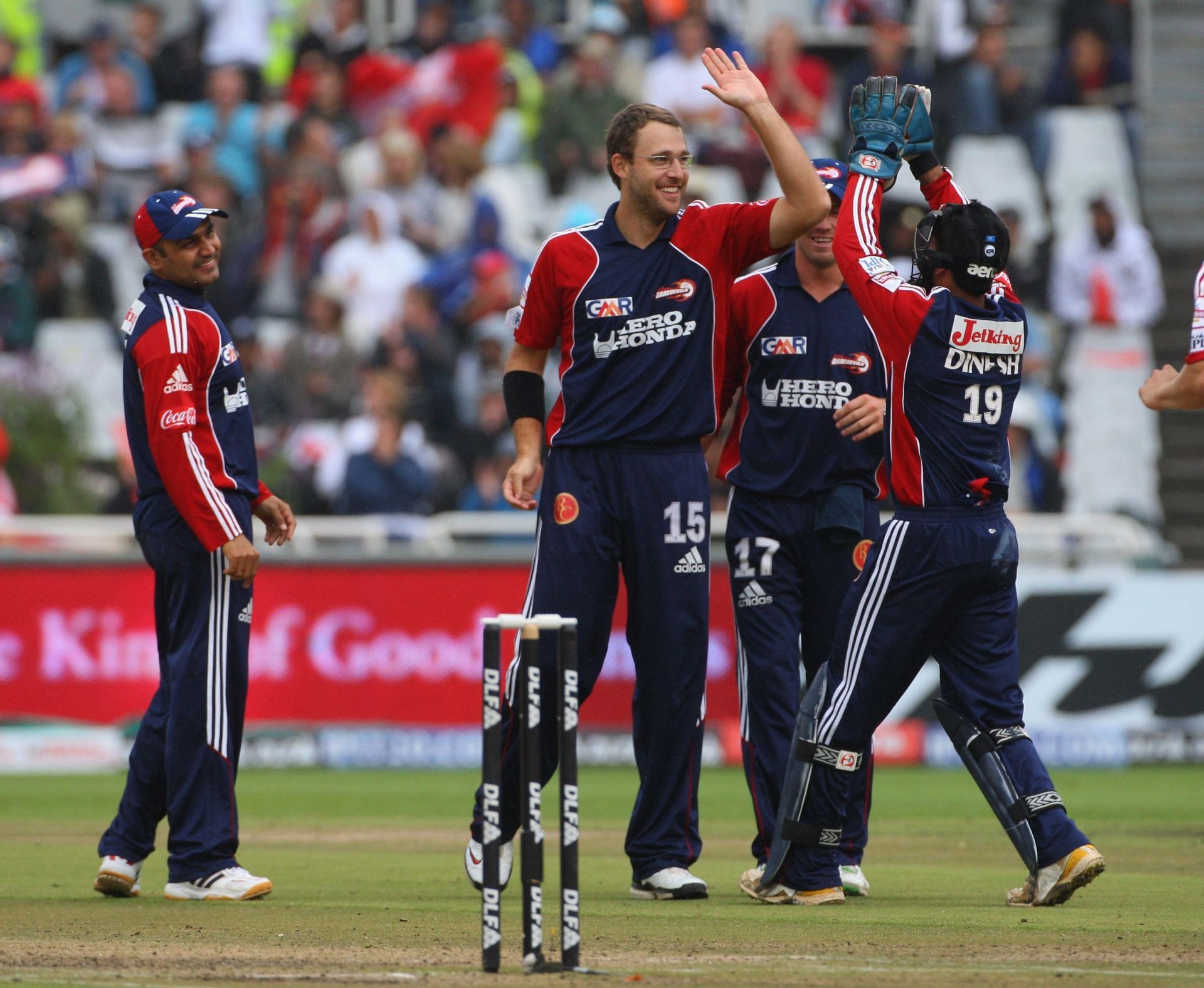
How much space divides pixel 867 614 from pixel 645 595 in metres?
0.84

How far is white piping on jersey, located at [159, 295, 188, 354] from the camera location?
7.66 meters

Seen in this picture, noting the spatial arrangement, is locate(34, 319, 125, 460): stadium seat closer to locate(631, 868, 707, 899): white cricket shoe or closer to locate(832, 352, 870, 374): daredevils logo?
locate(832, 352, 870, 374): daredevils logo

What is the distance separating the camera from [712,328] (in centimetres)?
761

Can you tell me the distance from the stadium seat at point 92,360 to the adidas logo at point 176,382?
11.4 m

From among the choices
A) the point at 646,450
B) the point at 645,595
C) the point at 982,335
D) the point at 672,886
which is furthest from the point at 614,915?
the point at 982,335

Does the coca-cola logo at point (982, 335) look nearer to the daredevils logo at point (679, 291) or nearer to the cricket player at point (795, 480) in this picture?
the cricket player at point (795, 480)

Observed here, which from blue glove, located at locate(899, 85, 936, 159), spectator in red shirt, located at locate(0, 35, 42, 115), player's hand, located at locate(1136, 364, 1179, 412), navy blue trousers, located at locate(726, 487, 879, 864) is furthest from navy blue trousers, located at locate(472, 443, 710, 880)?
spectator in red shirt, located at locate(0, 35, 42, 115)

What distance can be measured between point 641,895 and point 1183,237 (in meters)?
16.0

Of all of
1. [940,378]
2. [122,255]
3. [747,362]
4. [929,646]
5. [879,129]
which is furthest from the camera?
[122,255]

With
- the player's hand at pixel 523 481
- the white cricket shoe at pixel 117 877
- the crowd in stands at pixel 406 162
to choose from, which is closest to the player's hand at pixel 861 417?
the player's hand at pixel 523 481

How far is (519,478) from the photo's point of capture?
752cm

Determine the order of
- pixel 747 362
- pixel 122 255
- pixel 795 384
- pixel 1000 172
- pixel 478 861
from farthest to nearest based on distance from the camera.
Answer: pixel 122 255 < pixel 1000 172 < pixel 747 362 < pixel 795 384 < pixel 478 861

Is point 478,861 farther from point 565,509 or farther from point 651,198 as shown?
point 651,198

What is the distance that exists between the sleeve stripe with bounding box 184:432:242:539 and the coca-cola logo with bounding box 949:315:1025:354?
2.72m
